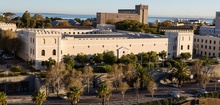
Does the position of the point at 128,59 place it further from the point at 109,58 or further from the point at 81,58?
the point at 81,58

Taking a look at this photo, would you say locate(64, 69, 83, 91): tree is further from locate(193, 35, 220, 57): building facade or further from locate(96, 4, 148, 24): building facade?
locate(96, 4, 148, 24): building facade

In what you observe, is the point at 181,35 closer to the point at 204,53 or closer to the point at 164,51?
the point at 164,51

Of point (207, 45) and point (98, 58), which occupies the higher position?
point (207, 45)

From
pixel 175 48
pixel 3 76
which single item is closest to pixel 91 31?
pixel 175 48

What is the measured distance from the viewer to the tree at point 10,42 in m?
51.9

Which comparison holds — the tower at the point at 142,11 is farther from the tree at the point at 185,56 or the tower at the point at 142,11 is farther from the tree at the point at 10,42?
the tree at the point at 10,42

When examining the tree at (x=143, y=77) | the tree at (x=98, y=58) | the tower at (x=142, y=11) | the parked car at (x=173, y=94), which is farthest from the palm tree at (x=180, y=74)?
the tower at (x=142, y=11)

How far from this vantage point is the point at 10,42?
170ft

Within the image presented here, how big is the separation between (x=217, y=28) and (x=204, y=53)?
29156 millimetres

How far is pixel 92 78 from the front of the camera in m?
39.3

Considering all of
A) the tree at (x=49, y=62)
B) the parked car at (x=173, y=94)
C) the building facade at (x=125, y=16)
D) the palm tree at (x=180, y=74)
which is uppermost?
the building facade at (x=125, y=16)

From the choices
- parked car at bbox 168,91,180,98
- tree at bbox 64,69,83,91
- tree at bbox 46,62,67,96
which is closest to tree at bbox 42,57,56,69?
tree at bbox 64,69,83,91

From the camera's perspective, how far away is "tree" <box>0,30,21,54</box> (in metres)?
51.9

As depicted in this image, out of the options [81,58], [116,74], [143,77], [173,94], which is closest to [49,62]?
[81,58]
